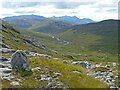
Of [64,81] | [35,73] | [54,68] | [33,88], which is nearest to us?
[33,88]

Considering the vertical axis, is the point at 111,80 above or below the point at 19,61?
below

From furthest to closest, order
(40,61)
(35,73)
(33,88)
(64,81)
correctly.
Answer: (40,61)
(35,73)
(64,81)
(33,88)

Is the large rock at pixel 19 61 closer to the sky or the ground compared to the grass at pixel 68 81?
closer to the sky

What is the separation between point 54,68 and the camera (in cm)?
4675

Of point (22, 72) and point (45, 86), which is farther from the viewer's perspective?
point (22, 72)

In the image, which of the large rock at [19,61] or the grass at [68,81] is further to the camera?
the large rock at [19,61]

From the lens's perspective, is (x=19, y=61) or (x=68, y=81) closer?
(x=68, y=81)

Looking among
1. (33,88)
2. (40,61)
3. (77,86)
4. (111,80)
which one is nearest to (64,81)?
(77,86)

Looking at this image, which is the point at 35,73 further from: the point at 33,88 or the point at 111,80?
the point at 111,80

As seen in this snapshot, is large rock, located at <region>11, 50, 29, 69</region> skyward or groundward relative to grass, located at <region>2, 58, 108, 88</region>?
skyward

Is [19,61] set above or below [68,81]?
above

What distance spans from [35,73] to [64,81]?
5285mm

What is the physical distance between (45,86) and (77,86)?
4.22 metres

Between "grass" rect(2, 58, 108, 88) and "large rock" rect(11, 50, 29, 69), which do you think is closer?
"grass" rect(2, 58, 108, 88)
